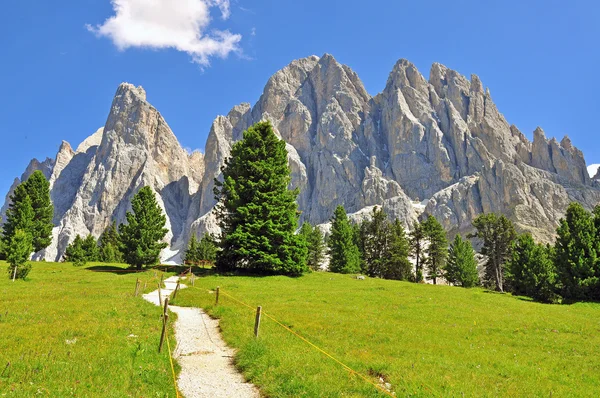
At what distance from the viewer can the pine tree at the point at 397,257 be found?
6981 cm

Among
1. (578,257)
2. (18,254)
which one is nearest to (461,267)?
(578,257)

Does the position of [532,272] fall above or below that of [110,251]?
above

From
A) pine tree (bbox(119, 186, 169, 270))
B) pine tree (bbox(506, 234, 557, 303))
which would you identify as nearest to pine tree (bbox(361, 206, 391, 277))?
pine tree (bbox(506, 234, 557, 303))

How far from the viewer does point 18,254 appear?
33906 mm

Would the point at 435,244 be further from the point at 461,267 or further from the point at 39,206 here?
the point at 39,206

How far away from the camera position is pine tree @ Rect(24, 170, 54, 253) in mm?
62500

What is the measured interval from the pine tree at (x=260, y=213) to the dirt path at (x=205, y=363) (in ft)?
75.8

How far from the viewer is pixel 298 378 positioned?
10.1m

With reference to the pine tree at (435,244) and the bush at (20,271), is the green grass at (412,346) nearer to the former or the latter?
the bush at (20,271)

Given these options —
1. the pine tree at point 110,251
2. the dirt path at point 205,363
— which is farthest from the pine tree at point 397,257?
the pine tree at point 110,251

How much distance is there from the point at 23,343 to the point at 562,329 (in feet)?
86.1

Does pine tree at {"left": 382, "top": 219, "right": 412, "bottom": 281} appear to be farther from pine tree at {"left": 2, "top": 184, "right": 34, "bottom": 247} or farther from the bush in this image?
pine tree at {"left": 2, "top": 184, "right": 34, "bottom": 247}

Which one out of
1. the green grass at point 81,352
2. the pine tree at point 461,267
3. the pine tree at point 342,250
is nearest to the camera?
the green grass at point 81,352

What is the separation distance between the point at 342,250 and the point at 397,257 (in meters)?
10.7
